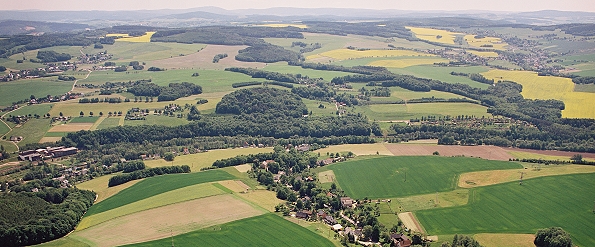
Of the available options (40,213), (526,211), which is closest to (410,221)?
(526,211)

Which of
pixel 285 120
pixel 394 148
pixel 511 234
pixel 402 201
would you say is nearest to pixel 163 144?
pixel 285 120

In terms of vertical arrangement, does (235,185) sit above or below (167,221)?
below

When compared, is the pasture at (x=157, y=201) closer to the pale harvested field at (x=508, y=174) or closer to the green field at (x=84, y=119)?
the pale harvested field at (x=508, y=174)

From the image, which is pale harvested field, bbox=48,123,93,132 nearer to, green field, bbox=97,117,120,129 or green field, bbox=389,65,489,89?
green field, bbox=97,117,120,129

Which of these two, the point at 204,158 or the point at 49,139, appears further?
the point at 49,139

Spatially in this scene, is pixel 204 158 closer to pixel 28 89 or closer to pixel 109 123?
pixel 109 123

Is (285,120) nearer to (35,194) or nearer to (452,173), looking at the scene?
(452,173)
